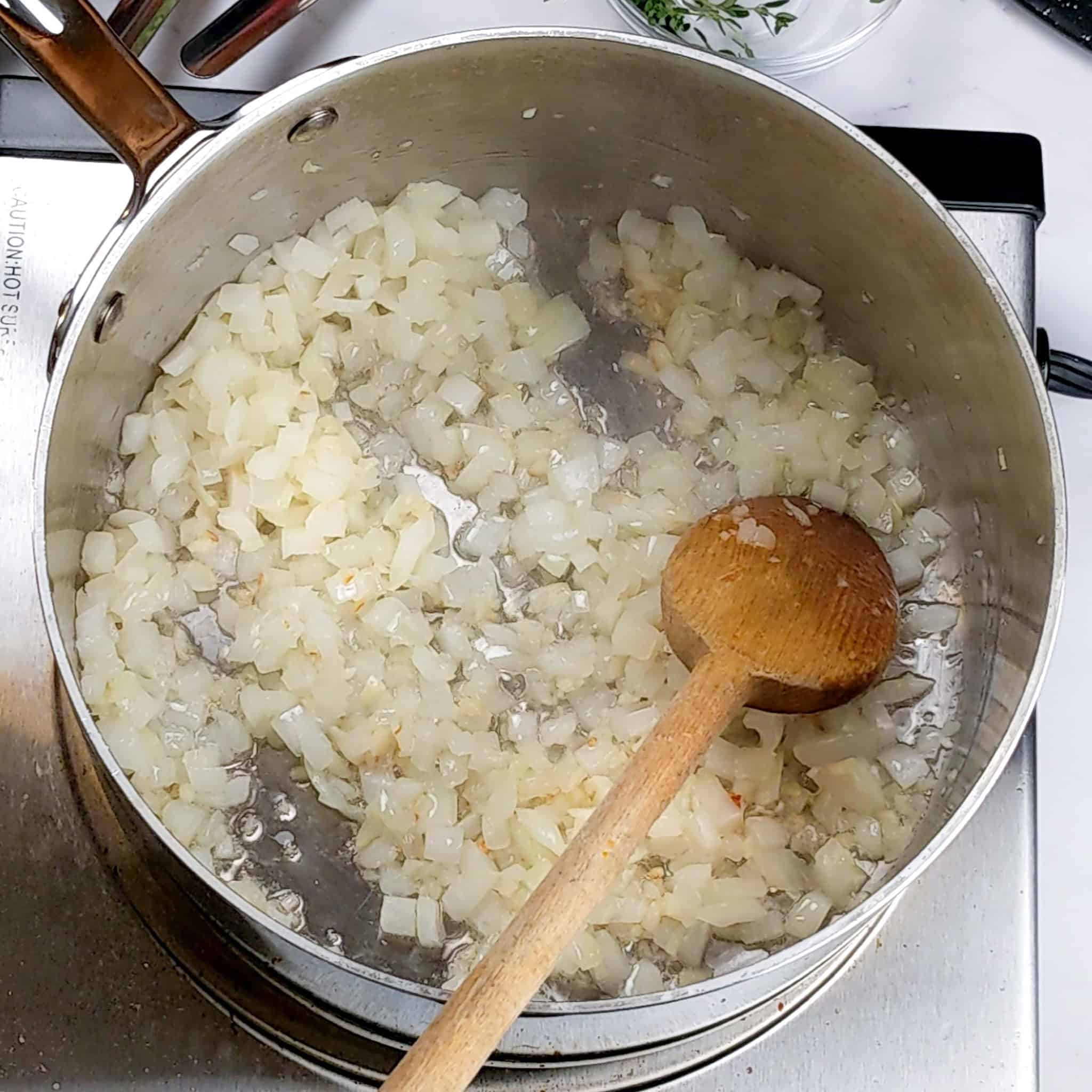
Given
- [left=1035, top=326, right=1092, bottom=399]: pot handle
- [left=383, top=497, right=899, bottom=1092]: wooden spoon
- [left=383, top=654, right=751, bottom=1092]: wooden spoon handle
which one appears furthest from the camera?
[left=1035, top=326, right=1092, bottom=399]: pot handle

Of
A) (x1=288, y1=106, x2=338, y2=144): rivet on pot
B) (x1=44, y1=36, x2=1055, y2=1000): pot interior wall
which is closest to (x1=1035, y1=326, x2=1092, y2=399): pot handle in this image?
(x1=44, y1=36, x2=1055, y2=1000): pot interior wall

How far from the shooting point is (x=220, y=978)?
2.60ft

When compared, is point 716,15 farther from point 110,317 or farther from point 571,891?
point 571,891

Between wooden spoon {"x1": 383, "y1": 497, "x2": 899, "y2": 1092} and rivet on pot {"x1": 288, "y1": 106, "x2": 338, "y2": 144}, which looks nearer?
wooden spoon {"x1": 383, "y1": 497, "x2": 899, "y2": 1092}

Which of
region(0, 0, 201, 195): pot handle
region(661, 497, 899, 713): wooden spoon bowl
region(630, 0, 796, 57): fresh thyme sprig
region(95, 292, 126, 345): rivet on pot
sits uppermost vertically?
region(630, 0, 796, 57): fresh thyme sprig

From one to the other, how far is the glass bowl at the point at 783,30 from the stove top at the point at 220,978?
53 cm

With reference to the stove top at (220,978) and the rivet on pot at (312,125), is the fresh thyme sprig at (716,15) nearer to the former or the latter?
the rivet on pot at (312,125)

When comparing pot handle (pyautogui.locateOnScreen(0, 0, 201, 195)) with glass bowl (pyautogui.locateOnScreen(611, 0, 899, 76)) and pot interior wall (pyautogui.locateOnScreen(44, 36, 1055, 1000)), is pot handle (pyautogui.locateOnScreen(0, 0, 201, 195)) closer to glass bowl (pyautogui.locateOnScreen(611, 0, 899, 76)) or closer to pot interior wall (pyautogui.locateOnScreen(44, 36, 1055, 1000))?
pot interior wall (pyautogui.locateOnScreen(44, 36, 1055, 1000))

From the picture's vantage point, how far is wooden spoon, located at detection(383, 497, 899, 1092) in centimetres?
69

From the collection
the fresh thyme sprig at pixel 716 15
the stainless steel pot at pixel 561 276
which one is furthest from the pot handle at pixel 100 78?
the fresh thyme sprig at pixel 716 15

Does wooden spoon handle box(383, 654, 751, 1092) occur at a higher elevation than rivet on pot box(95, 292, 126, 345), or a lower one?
lower

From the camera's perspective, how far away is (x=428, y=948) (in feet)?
2.75

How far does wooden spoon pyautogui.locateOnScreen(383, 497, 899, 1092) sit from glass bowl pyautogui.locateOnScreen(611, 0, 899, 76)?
1.23 feet

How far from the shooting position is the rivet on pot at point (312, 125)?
0.83m
